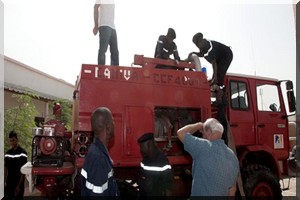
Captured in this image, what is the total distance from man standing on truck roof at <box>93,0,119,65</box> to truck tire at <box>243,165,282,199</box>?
132 inches

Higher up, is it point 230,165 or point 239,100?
point 239,100

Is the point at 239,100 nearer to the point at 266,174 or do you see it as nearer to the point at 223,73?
the point at 223,73

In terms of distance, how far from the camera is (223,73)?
6.07 meters

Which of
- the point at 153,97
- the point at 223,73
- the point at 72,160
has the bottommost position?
the point at 72,160

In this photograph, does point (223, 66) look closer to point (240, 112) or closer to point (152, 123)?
point (240, 112)

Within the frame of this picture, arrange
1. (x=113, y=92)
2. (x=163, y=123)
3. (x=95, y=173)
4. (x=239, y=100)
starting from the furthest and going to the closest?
(x=239, y=100) < (x=163, y=123) < (x=113, y=92) < (x=95, y=173)

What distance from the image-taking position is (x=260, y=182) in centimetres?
582

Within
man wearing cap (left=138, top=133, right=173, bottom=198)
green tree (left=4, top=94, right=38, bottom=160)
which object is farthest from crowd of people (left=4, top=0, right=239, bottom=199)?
green tree (left=4, top=94, right=38, bottom=160)

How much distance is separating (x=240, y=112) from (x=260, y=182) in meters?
1.42

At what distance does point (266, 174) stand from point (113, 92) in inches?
135

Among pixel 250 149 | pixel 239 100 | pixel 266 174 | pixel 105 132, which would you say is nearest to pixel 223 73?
pixel 239 100

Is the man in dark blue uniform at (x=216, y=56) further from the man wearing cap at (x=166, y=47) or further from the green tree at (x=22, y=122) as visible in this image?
the green tree at (x=22, y=122)

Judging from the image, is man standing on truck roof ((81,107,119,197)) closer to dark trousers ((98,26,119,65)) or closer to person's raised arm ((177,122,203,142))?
person's raised arm ((177,122,203,142))

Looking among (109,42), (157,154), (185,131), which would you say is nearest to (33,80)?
(109,42)
